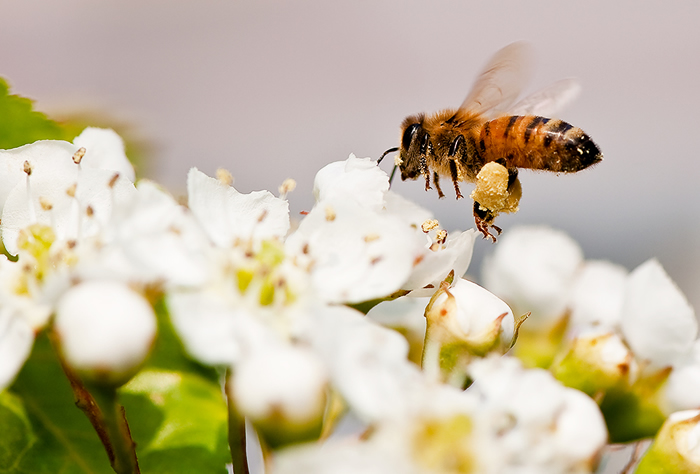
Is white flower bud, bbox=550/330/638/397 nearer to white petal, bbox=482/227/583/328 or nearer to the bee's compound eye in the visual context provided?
white petal, bbox=482/227/583/328

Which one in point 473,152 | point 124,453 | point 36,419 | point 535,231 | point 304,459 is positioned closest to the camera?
point 304,459

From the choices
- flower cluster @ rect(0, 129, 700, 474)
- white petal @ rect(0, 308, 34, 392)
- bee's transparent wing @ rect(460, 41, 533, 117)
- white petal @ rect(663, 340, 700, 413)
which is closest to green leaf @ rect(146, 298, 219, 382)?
flower cluster @ rect(0, 129, 700, 474)

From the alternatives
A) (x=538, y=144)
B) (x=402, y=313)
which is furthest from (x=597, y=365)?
(x=538, y=144)

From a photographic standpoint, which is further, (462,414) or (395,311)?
(395,311)

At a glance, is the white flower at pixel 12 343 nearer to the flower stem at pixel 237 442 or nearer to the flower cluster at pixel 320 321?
the flower cluster at pixel 320 321

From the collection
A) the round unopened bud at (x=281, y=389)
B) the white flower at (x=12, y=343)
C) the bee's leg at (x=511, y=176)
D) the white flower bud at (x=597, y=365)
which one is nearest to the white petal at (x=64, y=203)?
the white flower at (x=12, y=343)

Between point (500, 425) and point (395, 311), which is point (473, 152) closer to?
point (395, 311)

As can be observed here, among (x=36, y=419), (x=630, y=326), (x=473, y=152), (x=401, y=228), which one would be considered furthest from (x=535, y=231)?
(x=36, y=419)

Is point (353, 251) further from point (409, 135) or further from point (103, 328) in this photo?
point (409, 135)
